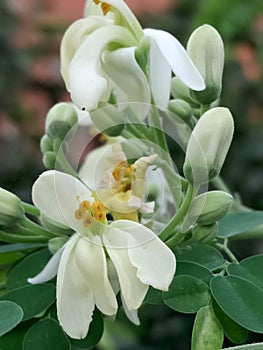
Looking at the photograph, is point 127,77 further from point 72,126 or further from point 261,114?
point 261,114

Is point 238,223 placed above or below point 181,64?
below

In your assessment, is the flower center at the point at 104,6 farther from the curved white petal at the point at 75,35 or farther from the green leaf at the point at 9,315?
the green leaf at the point at 9,315

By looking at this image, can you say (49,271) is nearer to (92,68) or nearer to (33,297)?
(33,297)

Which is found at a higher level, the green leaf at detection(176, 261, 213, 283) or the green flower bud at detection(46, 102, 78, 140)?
the green flower bud at detection(46, 102, 78, 140)

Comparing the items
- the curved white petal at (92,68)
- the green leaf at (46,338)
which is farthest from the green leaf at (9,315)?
the curved white petal at (92,68)

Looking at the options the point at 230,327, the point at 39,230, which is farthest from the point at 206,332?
the point at 39,230

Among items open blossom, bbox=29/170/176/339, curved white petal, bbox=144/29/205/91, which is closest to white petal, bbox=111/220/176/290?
open blossom, bbox=29/170/176/339

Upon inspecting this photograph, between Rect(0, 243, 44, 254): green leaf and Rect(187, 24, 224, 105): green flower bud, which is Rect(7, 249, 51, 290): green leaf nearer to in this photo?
Rect(0, 243, 44, 254): green leaf

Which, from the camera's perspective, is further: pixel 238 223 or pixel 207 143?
pixel 238 223
